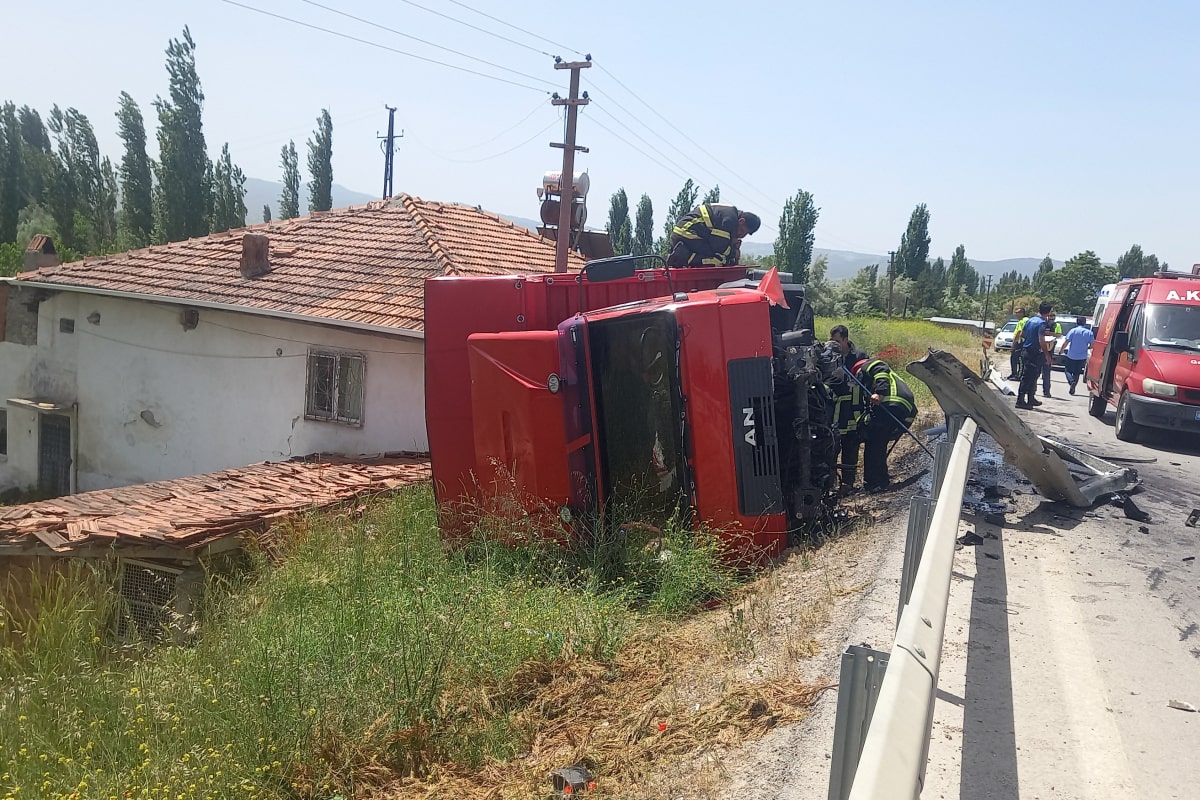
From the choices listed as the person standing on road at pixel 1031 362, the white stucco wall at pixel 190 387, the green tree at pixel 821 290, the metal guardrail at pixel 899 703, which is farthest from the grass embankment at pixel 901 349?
the green tree at pixel 821 290

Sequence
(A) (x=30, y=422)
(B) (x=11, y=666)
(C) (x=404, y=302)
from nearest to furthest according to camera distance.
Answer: (B) (x=11, y=666), (C) (x=404, y=302), (A) (x=30, y=422)

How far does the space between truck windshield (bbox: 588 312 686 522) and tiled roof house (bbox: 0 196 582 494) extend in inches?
246

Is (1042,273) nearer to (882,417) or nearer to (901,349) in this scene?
(901,349)

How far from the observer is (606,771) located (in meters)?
3.38

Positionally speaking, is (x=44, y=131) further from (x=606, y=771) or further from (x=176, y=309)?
(x=606, y=771)

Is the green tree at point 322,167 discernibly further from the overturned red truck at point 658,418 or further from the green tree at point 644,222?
the overturned red truck at point 658,418

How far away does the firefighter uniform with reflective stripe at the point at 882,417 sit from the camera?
7.41 metres

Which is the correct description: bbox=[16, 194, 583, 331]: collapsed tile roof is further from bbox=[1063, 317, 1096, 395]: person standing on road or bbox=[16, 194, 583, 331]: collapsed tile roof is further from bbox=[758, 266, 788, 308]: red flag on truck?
bbox=[1063, 317, 1096, 395]: person standing on road

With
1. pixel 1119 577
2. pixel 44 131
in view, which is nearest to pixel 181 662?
pixel 1119 577

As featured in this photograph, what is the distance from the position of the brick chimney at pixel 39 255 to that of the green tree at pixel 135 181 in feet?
78.8

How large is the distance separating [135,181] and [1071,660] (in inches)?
2015

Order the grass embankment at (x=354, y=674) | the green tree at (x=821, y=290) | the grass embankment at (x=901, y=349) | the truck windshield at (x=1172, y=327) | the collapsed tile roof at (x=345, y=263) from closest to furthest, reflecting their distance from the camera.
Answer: the grass embankment at (x=354, y=674), the truck windshield at (x=1172, y=327), the grass embankment at (x=901, y=349), the collapsed tile roof at (x=345, y=263), the green tree at (x=821, y=290)

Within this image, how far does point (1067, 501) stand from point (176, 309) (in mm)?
13957

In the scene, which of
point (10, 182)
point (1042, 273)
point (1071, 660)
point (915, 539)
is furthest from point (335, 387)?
point (1042, 273)
